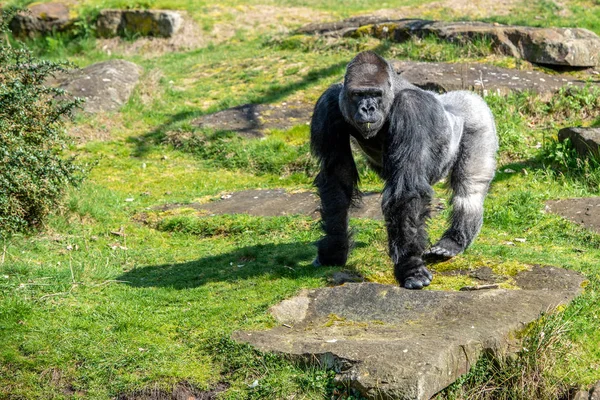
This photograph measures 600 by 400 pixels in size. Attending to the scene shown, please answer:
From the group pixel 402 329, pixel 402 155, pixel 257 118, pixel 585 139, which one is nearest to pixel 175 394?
pixel 402 329

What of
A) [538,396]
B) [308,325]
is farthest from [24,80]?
[538,396]

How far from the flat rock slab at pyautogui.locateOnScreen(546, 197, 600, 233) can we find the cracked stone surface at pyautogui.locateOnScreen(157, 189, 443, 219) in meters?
1.10

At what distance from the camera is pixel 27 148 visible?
6.44 metres

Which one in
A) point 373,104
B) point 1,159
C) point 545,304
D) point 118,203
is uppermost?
Answer: point 373,104

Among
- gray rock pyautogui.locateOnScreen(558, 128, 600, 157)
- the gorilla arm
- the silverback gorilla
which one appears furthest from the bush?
gray rock pyautogui.locateOnScreen(558, 128, 600, 157)

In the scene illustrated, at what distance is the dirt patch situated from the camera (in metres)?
4.43

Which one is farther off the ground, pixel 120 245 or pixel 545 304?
pixel 545 304

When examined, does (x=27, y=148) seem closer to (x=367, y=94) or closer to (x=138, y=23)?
(x=367, y=94)

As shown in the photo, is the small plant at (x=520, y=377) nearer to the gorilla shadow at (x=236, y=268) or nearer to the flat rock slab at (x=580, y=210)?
the gorilla shadow at (x=236, y=268)

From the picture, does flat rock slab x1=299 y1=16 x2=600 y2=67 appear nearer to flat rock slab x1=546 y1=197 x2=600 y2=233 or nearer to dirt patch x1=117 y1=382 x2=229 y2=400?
flat rock slab x1=546 y1=197 x2=600 y2=233

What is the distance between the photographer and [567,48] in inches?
426

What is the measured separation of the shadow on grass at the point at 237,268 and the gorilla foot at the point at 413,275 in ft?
A: 1.95

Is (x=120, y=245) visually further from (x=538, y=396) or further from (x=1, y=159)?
(x=538, y=396)

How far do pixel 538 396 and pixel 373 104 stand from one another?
6.90ft
